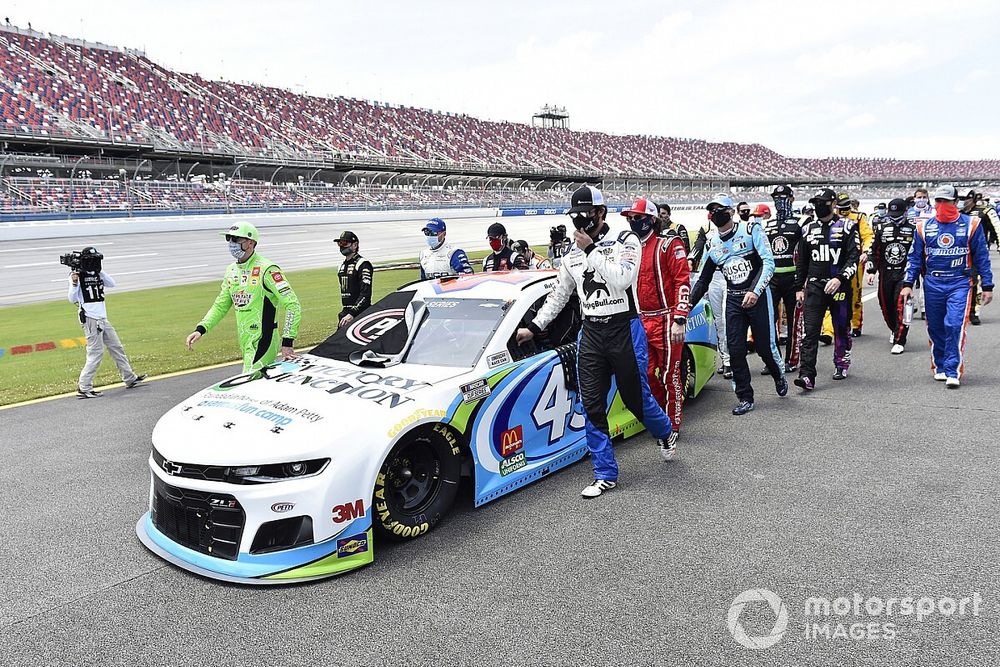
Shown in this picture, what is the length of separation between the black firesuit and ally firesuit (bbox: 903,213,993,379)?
5287mm

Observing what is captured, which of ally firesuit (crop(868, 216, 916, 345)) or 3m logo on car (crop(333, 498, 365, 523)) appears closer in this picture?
3m logo on car (crop(333, 498, 365, 523))

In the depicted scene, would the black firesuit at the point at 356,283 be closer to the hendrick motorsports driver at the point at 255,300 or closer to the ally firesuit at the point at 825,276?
the hendrick motorsports driver at the point at 255,300

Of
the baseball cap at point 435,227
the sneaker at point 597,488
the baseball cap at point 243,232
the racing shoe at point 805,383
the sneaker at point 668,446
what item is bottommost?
the racing shoe at point 805,383

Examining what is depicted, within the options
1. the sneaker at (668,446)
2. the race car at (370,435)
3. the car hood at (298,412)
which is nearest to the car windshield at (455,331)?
the race car at (370,435)

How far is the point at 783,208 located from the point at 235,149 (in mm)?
41681

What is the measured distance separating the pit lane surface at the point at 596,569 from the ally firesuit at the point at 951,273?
1.33 metres

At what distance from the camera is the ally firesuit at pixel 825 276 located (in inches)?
267

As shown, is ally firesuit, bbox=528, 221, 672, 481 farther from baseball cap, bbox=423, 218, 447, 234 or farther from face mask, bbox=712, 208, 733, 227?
baseball cap, bbox=423, 218, 447, 234

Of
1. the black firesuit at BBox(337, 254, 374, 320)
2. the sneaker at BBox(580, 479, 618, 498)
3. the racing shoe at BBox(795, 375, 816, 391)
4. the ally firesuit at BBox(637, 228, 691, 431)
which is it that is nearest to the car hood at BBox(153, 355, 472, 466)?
the sneaker at BBox(580, 479, 618, 498)

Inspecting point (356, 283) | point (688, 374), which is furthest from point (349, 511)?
point (356, 283)

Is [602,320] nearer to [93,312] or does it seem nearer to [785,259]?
[785,259]

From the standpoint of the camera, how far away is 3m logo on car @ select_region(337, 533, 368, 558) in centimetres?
342

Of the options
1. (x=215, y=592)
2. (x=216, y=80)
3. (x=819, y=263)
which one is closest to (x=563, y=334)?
(x=215, y=592)

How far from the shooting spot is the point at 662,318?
521cm
